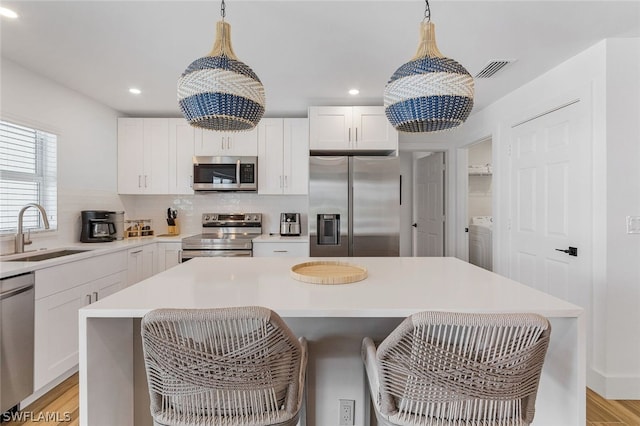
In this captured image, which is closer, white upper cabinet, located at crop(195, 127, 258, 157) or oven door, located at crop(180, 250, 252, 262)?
oven door, located at crop(180, 250, 252, 262)

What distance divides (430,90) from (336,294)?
880mm

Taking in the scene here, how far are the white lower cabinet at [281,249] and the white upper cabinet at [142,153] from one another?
144 cm

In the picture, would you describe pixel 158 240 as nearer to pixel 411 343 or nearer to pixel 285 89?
pixel 285 89

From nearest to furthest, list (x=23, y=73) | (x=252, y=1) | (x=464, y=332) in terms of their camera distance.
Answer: (x=464, y=332), (x=252, y=1), (x=23, y=73)

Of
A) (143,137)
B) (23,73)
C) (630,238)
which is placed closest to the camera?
(630,238)

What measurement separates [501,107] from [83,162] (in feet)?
13.8

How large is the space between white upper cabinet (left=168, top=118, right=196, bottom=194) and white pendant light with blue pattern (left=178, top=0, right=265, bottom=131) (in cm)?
265

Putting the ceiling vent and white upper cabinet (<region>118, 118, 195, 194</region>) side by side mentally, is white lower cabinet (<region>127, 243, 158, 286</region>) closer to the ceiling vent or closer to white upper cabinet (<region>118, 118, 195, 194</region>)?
white upper cabinet (<region>118, 118, 195, 194</region>)

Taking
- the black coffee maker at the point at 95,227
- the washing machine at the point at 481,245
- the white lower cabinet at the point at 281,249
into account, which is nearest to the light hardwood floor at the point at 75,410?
the black coffee maker at the point at 95,227

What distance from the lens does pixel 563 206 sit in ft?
8.05

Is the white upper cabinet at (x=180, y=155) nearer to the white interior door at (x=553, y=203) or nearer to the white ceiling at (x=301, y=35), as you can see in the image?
the white ceiling at (x=301, y=35)

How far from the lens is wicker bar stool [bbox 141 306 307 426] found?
2.95 feet

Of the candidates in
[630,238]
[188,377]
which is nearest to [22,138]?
[188,377]

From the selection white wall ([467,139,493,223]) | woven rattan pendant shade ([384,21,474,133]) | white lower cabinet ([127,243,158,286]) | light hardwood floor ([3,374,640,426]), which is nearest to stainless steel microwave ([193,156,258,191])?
white lower cabinet ([127,243,158,286])
